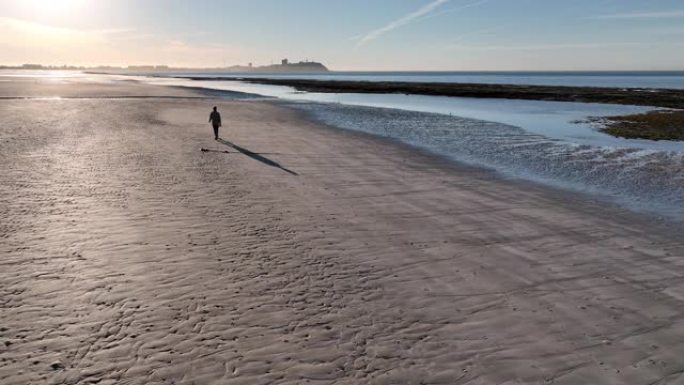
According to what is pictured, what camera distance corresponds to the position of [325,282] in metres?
8.37

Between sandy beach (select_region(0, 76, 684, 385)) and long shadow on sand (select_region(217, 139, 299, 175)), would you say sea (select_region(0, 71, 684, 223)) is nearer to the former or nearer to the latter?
sandy beach (select_region(0, 76, 684, 385))

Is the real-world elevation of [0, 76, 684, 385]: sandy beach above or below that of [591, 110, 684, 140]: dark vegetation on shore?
below

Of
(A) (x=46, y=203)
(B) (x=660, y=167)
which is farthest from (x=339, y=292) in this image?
(B) (x=660, y=167)

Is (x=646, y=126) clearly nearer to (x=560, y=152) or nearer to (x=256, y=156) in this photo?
(x=560, y=152)

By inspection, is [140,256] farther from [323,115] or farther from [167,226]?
[323,115]

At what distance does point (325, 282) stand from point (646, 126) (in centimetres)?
3438

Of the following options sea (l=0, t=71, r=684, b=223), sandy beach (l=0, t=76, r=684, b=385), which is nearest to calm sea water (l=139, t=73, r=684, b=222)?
sea (l=0, t=71, r=684, b=223)

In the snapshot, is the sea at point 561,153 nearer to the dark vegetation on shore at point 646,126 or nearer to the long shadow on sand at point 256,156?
the dark vegetation on shore at point 646,126

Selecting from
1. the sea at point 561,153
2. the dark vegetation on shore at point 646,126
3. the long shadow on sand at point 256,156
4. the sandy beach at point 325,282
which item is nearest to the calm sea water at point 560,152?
the sea at point 561,153

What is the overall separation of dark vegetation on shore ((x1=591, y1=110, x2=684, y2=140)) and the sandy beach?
18787 mm

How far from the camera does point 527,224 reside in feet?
38.8

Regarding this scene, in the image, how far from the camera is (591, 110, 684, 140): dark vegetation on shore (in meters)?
29.2

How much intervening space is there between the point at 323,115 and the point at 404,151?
1815cm

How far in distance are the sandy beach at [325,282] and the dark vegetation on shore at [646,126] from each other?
18787 millimetres
